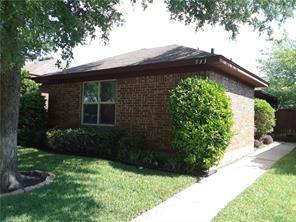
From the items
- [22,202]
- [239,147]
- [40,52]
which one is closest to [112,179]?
[22,202]

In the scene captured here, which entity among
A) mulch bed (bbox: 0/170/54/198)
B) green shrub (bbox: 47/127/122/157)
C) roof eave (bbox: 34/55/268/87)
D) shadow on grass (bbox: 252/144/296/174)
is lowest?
mulch bed (bbox: 0/170/54/198)

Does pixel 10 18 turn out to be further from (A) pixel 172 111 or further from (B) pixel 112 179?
(A) pixel 172 111

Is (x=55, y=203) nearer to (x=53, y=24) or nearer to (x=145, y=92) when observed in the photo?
(x=53, y=24)

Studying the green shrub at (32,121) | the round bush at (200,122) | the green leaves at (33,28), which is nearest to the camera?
the green leaves at (33,28)

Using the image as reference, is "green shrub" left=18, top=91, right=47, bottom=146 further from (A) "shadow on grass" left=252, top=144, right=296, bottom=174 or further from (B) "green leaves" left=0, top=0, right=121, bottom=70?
(A) "shadow on grass" left=252, top=144, right=296, bottom=174

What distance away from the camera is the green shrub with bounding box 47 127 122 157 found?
11719 mm

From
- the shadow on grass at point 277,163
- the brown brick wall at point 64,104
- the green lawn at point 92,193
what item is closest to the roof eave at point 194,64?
the brown brick wall at point 64,104

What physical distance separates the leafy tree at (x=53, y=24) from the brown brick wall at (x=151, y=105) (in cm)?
193

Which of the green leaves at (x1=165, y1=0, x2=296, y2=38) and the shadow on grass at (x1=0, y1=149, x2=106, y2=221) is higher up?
the green leaves at (x1=165, y1=0, x2=296, y2=38)

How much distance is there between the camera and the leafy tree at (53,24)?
5.61 metres

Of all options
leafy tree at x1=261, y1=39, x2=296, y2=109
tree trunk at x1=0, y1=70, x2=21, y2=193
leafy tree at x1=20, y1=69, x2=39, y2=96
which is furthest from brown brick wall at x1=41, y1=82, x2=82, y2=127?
leafy tree at x1=261, y1=39, x2=296, y2=109

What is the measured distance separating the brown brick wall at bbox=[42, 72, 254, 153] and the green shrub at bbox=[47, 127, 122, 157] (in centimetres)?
74

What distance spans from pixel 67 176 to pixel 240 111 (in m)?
7.44

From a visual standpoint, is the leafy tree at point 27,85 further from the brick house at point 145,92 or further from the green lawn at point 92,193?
the green lawn at point 92,193
